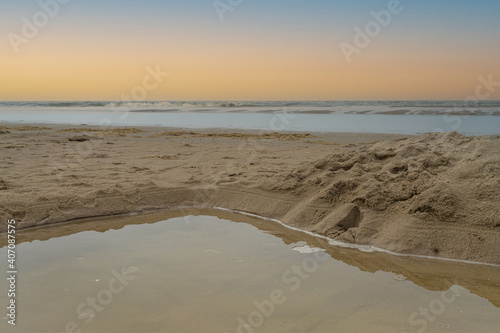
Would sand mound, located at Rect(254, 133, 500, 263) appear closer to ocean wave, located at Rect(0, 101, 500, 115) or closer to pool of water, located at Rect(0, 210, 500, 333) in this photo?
pool of water, located at Rect(0, 210, 500, 333)

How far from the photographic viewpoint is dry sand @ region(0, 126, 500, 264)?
12.6ft

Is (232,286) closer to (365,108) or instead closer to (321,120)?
Result: (321,120)

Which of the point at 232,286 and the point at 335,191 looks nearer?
the point at 232,286

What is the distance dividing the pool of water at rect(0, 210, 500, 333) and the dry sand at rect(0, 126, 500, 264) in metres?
0.29

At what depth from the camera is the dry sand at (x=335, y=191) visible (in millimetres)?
3848

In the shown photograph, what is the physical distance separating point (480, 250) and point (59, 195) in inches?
178

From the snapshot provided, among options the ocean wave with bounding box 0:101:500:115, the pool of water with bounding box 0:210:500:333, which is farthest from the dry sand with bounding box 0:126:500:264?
the ocean wave with bounding box 0:101:500:115

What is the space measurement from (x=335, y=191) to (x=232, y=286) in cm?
201

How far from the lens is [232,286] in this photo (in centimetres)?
307

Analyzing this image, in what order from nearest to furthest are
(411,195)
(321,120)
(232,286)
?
(232,286) → (411,195) → (321,120)

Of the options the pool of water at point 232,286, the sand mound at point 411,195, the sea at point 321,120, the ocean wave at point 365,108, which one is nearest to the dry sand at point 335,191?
the sand mound at point 411,195

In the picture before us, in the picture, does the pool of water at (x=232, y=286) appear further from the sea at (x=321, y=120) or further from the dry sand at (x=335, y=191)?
the sea at (x=321, y=120)

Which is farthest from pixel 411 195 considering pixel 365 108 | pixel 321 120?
pixel 365 108

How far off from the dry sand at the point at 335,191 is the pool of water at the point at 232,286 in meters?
0.29
